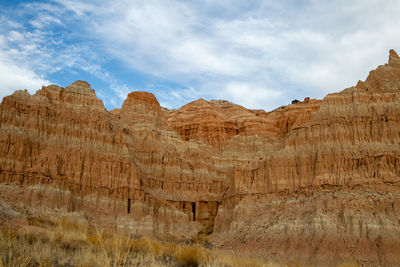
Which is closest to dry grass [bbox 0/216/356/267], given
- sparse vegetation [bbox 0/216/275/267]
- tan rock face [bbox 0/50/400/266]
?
sparse vegetation [bbox 0/216/275/267]

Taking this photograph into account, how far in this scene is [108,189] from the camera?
190ft

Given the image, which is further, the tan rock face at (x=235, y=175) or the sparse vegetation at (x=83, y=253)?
the tan rock face at (x=235, y=175)

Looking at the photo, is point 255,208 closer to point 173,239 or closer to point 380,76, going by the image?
point 173,239

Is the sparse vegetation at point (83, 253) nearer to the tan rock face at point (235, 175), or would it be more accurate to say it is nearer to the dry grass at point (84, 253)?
the dry grass at point (84, 253)

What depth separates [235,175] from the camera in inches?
2478

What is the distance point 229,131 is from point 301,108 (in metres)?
15.5

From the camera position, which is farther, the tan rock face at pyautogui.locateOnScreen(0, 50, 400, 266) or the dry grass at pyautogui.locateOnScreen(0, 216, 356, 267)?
the tan rock face at pyautogui.locateOnScreen(0, 50, 400, 266)

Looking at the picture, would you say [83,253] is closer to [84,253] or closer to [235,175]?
[84,253]

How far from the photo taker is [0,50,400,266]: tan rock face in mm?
45062

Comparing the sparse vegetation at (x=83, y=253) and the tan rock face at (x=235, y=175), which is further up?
the tan rock face at (x=235, y=175)

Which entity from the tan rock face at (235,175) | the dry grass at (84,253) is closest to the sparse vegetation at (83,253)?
the dry grass at (84,253)

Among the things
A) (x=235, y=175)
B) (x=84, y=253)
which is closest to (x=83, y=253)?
(x=84, y=253)

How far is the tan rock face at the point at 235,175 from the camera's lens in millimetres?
45062

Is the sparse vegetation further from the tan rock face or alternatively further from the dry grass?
the tan rock face
